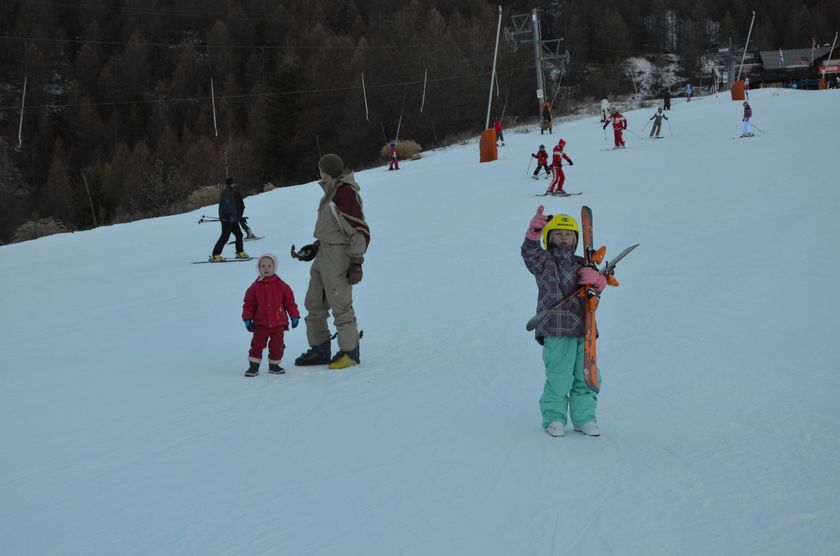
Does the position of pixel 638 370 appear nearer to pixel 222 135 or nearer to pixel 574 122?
pixel 574 122

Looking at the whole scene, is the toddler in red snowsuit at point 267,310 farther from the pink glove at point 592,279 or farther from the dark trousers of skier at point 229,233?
the dark trousers of skier at point 229,233

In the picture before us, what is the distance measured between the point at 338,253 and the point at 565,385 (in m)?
2.66

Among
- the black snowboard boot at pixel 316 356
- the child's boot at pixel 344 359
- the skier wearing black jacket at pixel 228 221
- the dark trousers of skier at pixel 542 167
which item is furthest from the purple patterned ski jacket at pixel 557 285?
the dark trousers of skier at pixel 542 167

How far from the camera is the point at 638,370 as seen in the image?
674 centimetres

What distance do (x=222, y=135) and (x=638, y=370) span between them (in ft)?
247

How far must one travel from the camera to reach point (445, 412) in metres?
5.70

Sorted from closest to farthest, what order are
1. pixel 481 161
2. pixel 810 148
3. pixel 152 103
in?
pixel 810 148
pixel 481 161
pixel 152 103

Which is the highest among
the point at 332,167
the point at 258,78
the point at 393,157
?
the point at 258,78

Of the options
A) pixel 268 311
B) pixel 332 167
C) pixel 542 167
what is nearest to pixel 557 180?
pixel 542 167

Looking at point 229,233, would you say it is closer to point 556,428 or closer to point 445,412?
point 445,412

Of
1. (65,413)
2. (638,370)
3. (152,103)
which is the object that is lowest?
(638,370)

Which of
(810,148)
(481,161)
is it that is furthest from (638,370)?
(481,161)

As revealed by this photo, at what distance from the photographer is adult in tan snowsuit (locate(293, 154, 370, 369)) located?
22.2ft

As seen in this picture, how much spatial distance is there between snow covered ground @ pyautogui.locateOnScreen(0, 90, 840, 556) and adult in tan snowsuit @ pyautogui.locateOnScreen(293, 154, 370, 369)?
483mm
